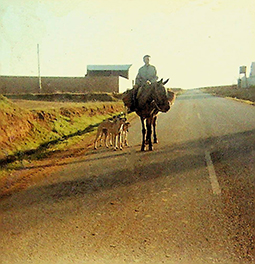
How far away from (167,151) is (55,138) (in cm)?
439

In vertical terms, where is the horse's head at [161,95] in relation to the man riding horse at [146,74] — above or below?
below

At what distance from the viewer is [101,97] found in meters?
34.1

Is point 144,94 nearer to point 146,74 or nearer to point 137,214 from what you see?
point 146,74

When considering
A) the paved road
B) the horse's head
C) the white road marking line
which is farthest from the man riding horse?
the white road marking line

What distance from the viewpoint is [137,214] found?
5000mm

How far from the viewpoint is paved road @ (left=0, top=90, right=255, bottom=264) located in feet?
12.7

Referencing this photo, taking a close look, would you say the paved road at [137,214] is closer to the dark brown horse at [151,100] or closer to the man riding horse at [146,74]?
the dark brown horse at [151,100]

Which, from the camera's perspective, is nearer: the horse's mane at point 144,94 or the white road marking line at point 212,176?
the white road marking line at point 212,176

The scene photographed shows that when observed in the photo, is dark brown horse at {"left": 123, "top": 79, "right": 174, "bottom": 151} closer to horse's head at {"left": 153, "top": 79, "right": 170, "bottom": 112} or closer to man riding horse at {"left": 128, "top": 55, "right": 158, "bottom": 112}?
horse's head at {"left": 153, "top": 79, "right": 170, "bottom": 112}

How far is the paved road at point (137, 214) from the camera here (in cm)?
388

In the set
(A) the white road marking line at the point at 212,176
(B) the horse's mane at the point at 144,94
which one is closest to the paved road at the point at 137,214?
(A) the white road marking line at the point at 212,176

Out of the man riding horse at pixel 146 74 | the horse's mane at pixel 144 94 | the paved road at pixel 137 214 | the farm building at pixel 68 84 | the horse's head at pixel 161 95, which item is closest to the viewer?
the paved road at pixel 137 214

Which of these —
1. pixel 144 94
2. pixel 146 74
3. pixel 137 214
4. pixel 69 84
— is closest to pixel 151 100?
pixel 144 94

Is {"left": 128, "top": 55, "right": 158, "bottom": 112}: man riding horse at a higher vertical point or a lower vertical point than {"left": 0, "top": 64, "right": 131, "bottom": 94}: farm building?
higher
